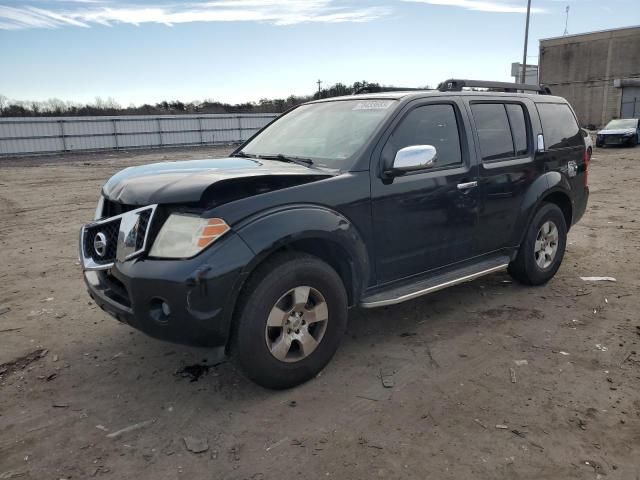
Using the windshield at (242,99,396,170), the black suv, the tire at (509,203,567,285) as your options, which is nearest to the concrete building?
the tire at (509,203,567,285)

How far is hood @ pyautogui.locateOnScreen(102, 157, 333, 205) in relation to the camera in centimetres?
293

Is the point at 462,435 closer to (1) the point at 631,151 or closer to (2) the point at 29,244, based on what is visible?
(2) the point at 29,244

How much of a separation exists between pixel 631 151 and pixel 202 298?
25.9m

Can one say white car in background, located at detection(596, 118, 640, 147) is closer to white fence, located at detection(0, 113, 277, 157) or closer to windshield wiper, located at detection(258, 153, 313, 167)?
white fence, located at detection(0, 113, 277, 157)

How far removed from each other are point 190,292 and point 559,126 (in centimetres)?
437

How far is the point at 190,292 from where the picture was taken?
9.16 feet

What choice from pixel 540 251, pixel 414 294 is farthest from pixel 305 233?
pixel 540 251

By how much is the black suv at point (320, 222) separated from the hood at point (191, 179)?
10 millimetres

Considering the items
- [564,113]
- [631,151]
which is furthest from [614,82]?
[564,113]

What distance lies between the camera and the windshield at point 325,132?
12.3 feet

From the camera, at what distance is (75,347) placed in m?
3.97

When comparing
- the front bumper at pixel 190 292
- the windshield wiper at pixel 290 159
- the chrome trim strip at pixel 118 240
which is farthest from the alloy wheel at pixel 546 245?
the chrome trim strip at pixel 118 240

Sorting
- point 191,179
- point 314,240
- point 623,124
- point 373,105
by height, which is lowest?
point 314,240

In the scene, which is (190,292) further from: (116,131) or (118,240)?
(116,131)
